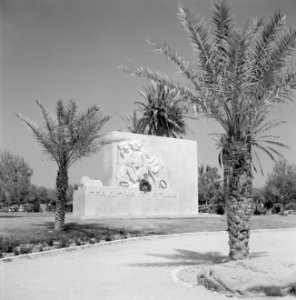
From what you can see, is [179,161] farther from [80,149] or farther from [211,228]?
[80,149]

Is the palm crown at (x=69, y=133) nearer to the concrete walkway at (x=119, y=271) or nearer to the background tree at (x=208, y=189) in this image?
the concrete walkway at (x=119, y=271)

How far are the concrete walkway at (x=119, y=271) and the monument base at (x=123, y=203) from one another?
31.6ft

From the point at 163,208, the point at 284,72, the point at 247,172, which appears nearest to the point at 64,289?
the point at 247,172

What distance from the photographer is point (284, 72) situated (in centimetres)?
1007

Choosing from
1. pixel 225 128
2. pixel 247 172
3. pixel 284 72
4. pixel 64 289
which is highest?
pixel 284 72

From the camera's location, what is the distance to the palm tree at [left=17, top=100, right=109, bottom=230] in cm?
1841

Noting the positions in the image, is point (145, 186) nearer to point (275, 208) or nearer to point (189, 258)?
point (189, 258)

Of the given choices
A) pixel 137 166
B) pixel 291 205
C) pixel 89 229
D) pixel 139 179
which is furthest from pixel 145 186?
pixel 291 205

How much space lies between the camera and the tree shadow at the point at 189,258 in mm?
10961

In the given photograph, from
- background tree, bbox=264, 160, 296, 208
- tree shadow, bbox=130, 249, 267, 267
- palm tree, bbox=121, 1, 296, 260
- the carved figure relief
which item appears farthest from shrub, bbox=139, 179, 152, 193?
background tree, bbox=264, 160, 296, 208

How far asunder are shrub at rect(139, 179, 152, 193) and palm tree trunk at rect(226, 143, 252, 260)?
19.2 metres

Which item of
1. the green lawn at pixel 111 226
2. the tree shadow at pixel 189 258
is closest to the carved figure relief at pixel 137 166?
the green lawn at pixel 111 226

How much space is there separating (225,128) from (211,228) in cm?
1336

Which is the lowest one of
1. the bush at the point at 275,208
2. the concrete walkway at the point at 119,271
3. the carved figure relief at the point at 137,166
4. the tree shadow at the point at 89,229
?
the concrete walkway at the point at 119,271
